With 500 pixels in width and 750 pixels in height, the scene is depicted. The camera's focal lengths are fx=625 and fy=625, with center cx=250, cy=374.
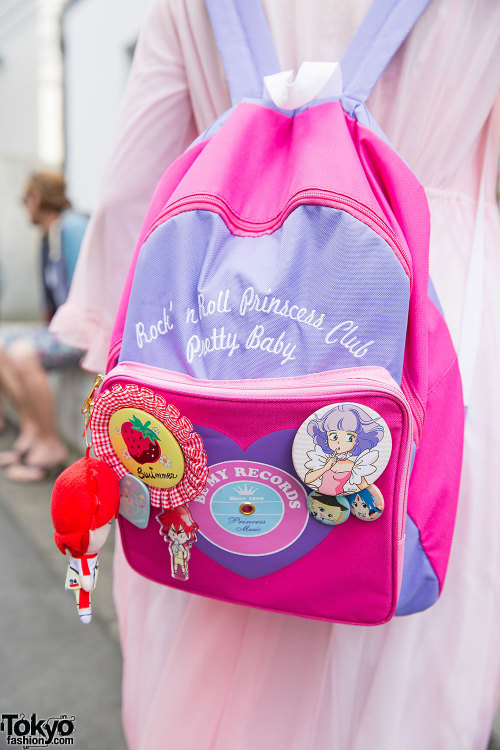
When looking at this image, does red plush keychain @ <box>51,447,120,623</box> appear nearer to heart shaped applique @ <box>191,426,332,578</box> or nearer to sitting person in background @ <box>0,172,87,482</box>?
heart shaped applique @ <box>191,426,332,578</box>

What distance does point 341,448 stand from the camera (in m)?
0.58

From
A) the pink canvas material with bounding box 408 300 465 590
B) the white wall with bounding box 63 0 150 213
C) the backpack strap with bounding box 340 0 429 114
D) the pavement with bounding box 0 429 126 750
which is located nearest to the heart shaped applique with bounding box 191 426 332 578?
the pink canvas material with bounding box 408 300 465 590

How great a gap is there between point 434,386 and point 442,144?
12.1 inches

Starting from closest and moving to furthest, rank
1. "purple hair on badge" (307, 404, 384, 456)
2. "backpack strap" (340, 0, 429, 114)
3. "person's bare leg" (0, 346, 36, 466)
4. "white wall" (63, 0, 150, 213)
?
1. "purple hair on badge" (307, 404, 384, 456)
2. "backpack strap" (340, 0, 429, 114)
3. "white wall" (63, 0, 150, 213)
4. "person's bare leg" (0, 346, 36, 466)

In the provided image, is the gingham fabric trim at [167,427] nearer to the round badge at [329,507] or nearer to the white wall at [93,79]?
the round badge at [329,507]

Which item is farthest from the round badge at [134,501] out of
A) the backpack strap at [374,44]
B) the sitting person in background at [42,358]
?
the sitting person in background at [42,358]

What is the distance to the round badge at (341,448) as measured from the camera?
574 mm

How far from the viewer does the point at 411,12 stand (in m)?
0.68

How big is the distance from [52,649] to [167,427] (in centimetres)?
117

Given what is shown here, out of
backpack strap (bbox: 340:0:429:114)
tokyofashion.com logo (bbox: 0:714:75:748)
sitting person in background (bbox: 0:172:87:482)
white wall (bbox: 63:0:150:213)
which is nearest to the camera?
backpack strap (bbox: 340:0:429:114)

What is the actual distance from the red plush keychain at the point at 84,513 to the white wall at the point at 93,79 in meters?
2.28

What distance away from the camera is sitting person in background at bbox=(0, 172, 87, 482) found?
2707 mm

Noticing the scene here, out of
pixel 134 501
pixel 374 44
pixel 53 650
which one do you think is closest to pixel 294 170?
pixel 374 44

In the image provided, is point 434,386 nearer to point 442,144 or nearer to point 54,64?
point 442,144
